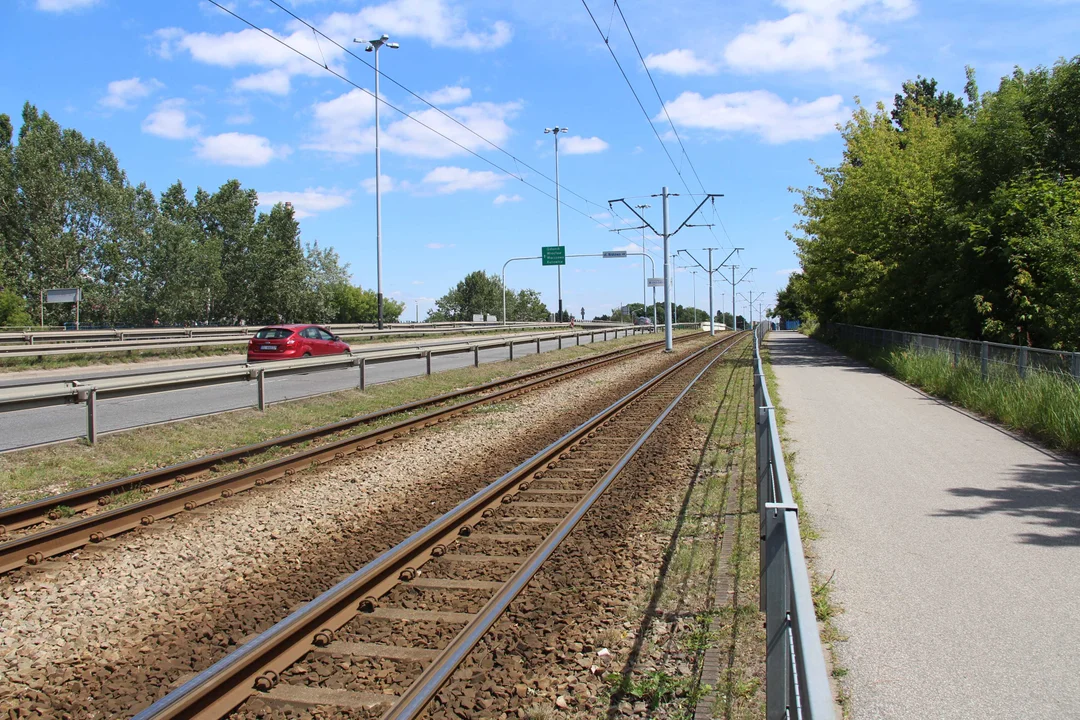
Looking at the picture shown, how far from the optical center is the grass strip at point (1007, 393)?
1084cm

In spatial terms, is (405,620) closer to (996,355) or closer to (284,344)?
(996,355)

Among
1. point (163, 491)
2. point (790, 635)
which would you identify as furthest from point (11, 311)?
point (790, 635)

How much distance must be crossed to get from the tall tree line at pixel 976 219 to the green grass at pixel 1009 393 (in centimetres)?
296

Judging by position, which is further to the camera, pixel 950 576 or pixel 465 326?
pixel 465 326

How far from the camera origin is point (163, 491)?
344 inches

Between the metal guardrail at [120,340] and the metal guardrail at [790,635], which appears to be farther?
the metal guardrail at [120,340]

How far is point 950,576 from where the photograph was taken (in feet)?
18.3

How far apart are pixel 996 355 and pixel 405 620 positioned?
47.6 feet

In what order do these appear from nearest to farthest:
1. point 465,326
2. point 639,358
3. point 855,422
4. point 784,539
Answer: point 784,539 → point 855,422 → point 639,358 → point 465,326

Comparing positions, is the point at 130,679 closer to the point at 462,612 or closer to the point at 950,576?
the point at 462,612

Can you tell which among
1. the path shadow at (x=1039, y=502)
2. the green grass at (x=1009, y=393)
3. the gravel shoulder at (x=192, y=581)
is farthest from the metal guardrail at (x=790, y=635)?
the green grass at (x=1009, y=393)

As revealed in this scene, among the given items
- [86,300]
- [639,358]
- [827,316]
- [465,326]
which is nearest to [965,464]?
[639,358]

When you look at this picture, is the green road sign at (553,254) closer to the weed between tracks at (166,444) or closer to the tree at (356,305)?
the weed between tracks at (166,444)

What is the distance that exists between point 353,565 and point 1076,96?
24286mm
